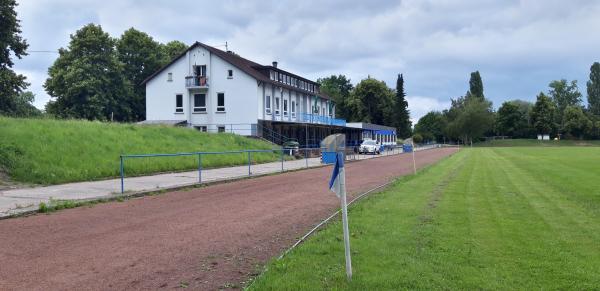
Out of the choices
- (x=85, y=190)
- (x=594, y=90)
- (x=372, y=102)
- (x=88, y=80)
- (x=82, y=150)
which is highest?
(x=594, y=90)

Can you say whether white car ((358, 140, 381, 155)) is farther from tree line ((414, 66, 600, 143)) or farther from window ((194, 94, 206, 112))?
tree line ((414, 66, 600, 143))

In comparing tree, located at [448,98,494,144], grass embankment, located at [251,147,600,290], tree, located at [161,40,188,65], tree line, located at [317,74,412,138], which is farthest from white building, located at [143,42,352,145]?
tree, located at [448,98,494,144]

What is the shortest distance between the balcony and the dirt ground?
3455 cm

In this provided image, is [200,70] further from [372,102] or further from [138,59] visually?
[372,102]

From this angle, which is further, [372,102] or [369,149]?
[372,102]

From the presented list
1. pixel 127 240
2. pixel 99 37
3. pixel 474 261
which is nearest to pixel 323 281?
pixel 474 261

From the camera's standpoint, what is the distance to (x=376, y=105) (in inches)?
4065

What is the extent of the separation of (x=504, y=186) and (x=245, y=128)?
32.4m

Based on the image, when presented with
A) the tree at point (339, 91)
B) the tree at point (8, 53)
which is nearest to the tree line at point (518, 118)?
the tree at point (339, 91)

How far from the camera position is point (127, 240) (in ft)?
27.8

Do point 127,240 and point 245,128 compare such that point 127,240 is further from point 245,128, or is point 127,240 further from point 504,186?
point 245,128

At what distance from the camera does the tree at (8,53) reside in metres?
41.7

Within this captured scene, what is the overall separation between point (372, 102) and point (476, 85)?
47.1 m

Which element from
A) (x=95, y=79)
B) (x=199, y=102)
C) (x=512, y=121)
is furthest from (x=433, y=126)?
(x=95, y=79)
